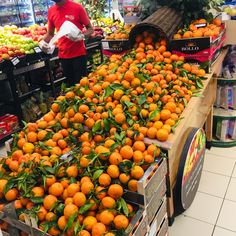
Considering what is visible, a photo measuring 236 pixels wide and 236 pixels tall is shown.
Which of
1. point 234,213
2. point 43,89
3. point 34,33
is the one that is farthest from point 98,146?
point 34,33

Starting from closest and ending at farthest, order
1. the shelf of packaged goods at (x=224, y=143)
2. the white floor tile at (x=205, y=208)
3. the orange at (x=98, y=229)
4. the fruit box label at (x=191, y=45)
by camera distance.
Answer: the orange at (x=98, y=229), the white floor tile at (x=205, y=208), the fruit box label at (x=191, y=45), the shelf of packaged goods at (x=224, y=143)

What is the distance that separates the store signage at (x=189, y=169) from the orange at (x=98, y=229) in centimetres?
85

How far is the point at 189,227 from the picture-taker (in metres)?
2.31

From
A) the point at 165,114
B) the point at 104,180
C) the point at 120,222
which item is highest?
the point at 165,114

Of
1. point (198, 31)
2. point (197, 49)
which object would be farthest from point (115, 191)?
point (198, 31)

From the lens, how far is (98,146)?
1632mm

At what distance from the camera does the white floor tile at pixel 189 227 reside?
226cm

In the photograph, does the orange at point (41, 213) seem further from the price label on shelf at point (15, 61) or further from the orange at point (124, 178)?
the price label on shelf at point (15, 61)

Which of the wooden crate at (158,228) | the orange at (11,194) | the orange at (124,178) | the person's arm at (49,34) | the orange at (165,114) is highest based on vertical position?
the person's arm at (49,34)

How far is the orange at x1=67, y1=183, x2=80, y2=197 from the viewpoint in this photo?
1402 mm

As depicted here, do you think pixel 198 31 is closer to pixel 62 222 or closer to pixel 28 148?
pixel 28 148

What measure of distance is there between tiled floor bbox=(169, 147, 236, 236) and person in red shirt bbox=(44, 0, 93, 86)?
198 cm

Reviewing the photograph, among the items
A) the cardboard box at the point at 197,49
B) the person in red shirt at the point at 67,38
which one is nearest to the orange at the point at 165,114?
the cardboard box at the point at 197,49

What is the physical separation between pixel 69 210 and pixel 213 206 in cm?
165
